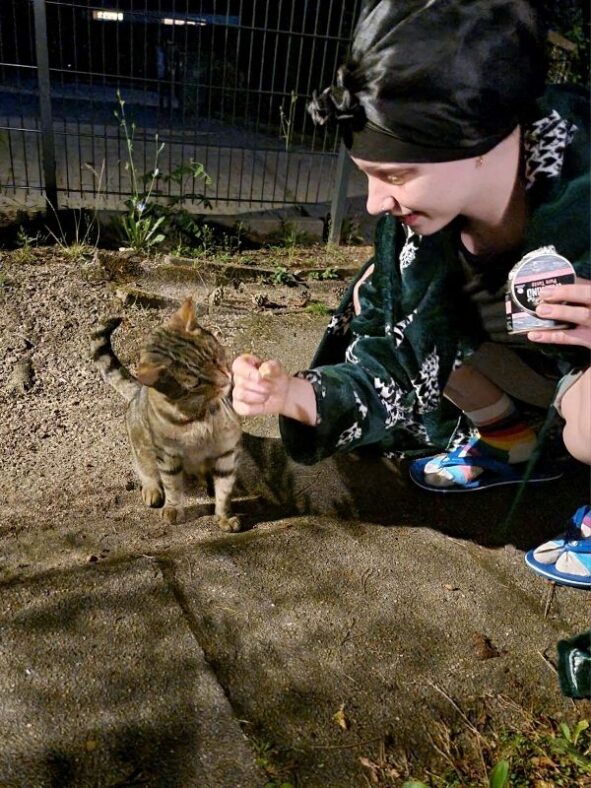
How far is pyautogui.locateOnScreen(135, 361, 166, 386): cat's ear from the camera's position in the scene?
2096mm

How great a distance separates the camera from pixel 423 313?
210 cm

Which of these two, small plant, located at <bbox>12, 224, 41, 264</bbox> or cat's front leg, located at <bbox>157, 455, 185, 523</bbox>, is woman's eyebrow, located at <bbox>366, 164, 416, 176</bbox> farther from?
small plant, located at <bbox>12, 224, 41, 264</bbox>

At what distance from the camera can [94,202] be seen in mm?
4953

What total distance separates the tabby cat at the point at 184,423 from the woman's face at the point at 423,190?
909mm

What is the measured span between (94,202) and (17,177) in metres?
0.87

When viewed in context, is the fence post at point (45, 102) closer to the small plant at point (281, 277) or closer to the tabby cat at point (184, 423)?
the small plant at point (281, 277)

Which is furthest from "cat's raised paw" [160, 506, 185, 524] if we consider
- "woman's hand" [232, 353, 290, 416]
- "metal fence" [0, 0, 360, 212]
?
"metal fence" [0, 0, 360, 212]

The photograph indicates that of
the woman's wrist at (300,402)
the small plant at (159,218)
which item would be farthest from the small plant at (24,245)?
the woman's wrist at (300,402)

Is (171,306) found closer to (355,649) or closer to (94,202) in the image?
(94,202)

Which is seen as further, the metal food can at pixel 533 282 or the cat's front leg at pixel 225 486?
the cat's front leg at pixel 225 486

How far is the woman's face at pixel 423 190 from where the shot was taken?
1.61 meters

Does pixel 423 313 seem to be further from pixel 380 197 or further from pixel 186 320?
pixel 186 320

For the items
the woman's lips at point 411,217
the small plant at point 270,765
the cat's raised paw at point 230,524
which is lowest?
the cat's raised paw at point 230,524

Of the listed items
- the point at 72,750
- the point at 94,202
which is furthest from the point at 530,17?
the point at 94,202
